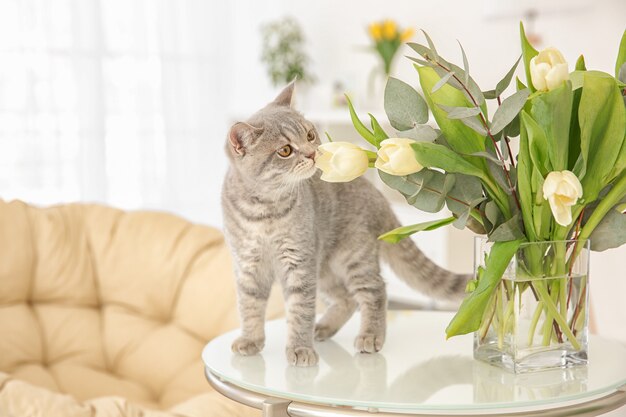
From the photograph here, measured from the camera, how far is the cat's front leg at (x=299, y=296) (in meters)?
1.36

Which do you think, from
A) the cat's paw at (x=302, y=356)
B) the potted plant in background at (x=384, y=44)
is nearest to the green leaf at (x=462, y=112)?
the cat's paw at (x=302, y=356)

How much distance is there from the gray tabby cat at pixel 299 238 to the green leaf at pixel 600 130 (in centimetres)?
43

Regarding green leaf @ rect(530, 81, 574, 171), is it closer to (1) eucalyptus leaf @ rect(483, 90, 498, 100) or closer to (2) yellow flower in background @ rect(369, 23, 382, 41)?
(1) eucalyptus leaf @ rect(483, 90, 498, 100)

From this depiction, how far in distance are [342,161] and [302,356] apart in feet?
1.20

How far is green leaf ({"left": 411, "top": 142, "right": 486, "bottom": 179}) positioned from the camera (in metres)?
1.09

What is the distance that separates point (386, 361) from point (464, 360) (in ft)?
0.43

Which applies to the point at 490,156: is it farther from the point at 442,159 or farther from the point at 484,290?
the point at 484,290

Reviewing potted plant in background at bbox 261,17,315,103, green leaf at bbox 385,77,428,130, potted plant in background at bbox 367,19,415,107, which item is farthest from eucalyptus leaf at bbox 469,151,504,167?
potted plant in background at bbox 261,17,315,103

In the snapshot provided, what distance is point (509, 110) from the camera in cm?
107

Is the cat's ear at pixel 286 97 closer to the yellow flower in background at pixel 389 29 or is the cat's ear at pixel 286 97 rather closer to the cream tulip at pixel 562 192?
the cream tulip at pixel 562 192

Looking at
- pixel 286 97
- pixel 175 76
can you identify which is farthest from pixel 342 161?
pixel 175 76

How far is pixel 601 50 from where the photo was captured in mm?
3607

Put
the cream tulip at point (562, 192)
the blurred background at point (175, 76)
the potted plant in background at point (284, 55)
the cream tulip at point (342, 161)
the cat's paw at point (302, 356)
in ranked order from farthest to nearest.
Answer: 1. the potted plant in background at point (284, 55)
2. the blurred background at point (175, 76)
3. the cat's paw at point (302, 356)
4. the cream tulip at point (342, 161)
5. the cream tulip at point (562, 192)

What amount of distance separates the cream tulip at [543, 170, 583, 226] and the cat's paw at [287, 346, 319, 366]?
19.0 inches
